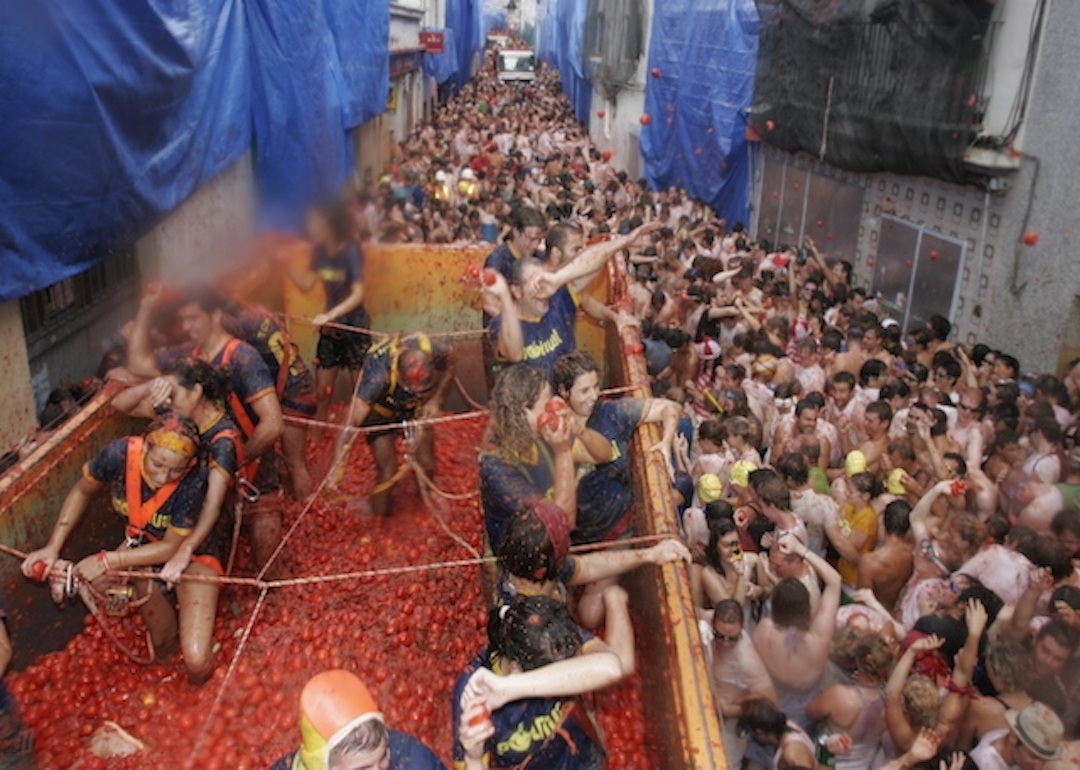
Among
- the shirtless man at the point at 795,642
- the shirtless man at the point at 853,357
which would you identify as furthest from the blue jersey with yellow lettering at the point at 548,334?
the shirtless man at the point at 853,357

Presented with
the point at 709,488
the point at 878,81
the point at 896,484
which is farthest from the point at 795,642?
the point at 878,81

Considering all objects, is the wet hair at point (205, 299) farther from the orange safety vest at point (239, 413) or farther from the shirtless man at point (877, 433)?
the shirtless man at point (877, 433)

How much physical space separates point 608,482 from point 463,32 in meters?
39.7

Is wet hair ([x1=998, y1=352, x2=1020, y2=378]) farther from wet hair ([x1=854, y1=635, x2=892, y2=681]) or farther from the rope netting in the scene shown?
wet hair ([x1=854, y1=635, x2=892, y2=681])

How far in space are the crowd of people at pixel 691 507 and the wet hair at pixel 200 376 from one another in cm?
2

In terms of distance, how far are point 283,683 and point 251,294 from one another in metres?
3.42

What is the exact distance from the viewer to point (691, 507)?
18.1 ft

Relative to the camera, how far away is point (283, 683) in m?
3.98

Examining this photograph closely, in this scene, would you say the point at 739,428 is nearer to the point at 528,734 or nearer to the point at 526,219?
the point at 526,219

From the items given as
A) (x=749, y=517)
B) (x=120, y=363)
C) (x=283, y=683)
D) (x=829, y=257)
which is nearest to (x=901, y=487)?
(x=749, y=517)

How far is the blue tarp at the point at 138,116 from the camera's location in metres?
4.78

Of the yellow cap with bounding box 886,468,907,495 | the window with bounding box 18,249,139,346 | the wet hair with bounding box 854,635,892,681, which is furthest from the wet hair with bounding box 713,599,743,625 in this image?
the window with bounding box 18,249,139,346

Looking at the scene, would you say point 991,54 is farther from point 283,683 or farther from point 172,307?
point 283,683

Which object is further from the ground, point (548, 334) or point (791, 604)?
point (548, 334)
